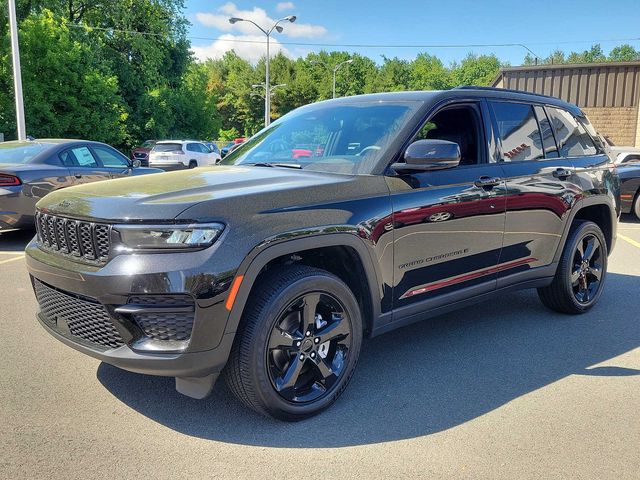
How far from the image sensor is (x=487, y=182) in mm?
3953

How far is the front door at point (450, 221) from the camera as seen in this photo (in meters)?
3.46

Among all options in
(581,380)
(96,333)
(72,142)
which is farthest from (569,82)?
(96,333)

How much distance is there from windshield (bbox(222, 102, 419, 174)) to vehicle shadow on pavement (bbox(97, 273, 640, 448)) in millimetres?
1374

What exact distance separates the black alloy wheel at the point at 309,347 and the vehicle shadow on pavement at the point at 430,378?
0.62 ft

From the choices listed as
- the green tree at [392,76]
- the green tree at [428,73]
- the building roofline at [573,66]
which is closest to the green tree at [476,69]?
the green tree at [428,73]

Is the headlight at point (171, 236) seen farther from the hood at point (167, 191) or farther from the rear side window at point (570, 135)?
the rear side window at point (570, 135)

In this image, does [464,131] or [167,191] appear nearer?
[167,191]

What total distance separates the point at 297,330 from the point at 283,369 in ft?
0.72

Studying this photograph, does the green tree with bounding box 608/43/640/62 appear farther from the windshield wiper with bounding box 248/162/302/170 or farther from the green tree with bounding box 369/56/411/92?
the windshield wiper with bounding box 248/162/302/170

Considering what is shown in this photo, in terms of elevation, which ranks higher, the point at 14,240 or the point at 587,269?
the point at 587,269

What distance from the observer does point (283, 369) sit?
305cm

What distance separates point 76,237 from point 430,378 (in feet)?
7.47

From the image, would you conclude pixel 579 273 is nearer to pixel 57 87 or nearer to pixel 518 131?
pixel 518 131

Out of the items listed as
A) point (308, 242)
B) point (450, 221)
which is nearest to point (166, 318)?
point (308, 242)
